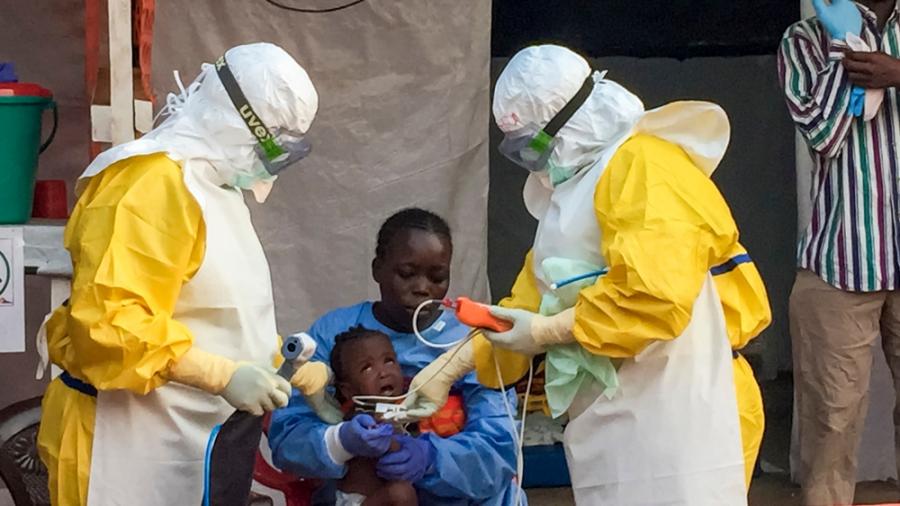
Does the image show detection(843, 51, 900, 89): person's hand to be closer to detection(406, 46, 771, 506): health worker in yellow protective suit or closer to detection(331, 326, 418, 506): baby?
detection(406, 46, 771, 506): health worker in yellow protective suit

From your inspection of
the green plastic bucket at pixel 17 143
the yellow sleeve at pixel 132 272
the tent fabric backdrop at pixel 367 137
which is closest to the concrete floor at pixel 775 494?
the tent fabric backdrop at pixel 367 137

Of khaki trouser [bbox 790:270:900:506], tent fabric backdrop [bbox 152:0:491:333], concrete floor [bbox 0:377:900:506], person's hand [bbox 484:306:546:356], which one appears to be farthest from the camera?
concrete floor [bbox 0:377:900:506]

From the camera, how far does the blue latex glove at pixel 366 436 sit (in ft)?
9.95

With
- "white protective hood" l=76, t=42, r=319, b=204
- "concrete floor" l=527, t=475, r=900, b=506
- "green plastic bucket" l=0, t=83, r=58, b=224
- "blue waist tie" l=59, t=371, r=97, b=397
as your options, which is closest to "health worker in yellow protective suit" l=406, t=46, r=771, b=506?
"white protective hood" l=76, t=42, r=319, b=204

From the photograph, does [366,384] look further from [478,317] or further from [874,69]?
[874,69]

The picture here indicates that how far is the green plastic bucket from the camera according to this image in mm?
3490

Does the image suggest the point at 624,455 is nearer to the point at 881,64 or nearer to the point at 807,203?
the point at 881,64

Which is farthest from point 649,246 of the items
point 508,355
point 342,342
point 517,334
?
point 342,342

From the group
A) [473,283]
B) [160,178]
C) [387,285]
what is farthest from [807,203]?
[160,178]

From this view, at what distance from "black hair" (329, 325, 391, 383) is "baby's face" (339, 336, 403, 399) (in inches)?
0.4

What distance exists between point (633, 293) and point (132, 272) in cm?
98

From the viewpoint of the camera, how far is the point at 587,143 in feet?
9.52

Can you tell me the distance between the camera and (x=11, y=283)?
3398mm

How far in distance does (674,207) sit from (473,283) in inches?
81.4
